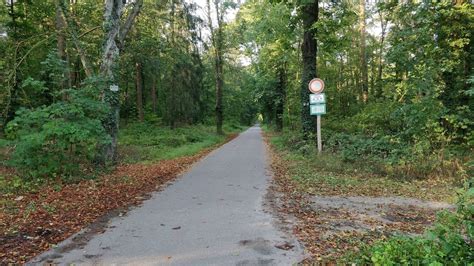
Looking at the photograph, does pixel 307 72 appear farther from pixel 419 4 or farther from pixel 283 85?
pixel 283 85

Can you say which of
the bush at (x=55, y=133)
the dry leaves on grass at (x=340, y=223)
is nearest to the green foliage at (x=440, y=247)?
the dry leaves on grass at (x=340, y=223)

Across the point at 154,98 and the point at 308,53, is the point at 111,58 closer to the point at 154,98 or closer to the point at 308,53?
the point at 308,53

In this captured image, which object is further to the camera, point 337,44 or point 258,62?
point 258,62

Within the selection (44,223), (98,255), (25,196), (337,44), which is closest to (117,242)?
(98,255)

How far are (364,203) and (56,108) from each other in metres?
7.37

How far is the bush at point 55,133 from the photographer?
8323 mm

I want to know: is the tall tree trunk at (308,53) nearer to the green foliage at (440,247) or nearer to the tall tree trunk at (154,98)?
the green foliage at (440,247)

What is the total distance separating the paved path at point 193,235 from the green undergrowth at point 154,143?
7378mm

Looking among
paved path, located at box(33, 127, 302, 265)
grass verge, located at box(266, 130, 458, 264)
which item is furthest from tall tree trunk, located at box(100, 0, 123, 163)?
grass verge, located at box(266, 130, 458, 264)

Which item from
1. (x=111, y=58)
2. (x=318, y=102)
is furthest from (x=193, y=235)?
(x=318, y=102)

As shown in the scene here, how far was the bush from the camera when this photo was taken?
8.32 meters

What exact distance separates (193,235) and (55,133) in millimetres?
4904

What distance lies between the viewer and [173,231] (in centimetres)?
552

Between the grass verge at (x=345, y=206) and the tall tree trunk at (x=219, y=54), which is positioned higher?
the tall tree trunk at (x=219, y=54)
